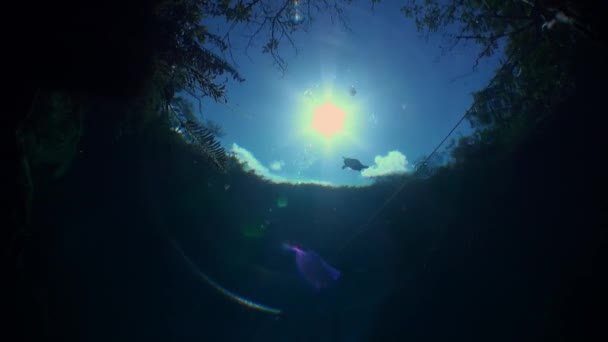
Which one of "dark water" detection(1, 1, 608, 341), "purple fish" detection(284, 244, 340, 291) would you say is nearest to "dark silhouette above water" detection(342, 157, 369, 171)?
"dark water" detection(1, 1, 608, 341)

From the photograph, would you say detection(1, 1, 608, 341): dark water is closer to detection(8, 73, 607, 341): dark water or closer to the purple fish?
detection(8, 73, 607, 341): dark water

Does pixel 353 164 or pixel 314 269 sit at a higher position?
pixel 353 164

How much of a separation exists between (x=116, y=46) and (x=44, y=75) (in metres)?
0.67

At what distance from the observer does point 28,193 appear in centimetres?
264

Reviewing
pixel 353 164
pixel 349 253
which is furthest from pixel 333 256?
pixel 353 164

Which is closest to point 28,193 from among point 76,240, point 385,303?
point 76,240

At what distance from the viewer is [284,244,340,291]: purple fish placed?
1284cm

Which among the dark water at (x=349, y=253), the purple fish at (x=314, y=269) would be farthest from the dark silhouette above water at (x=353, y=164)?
the purple fish at (x=314, y=269)

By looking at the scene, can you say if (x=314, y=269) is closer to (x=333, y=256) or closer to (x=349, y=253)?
(x=333, y=256)

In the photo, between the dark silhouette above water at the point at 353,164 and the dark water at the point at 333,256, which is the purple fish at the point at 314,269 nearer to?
the dark water at the point at 333,256

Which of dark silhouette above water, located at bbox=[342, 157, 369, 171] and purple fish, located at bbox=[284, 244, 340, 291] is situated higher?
dark silhouette above water, located at bbox=[342, 157, 369, 171]

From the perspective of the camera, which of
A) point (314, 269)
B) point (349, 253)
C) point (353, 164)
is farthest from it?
point (349, 253)

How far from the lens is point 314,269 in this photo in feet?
43.8

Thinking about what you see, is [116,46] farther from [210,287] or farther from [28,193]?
[210,287]
